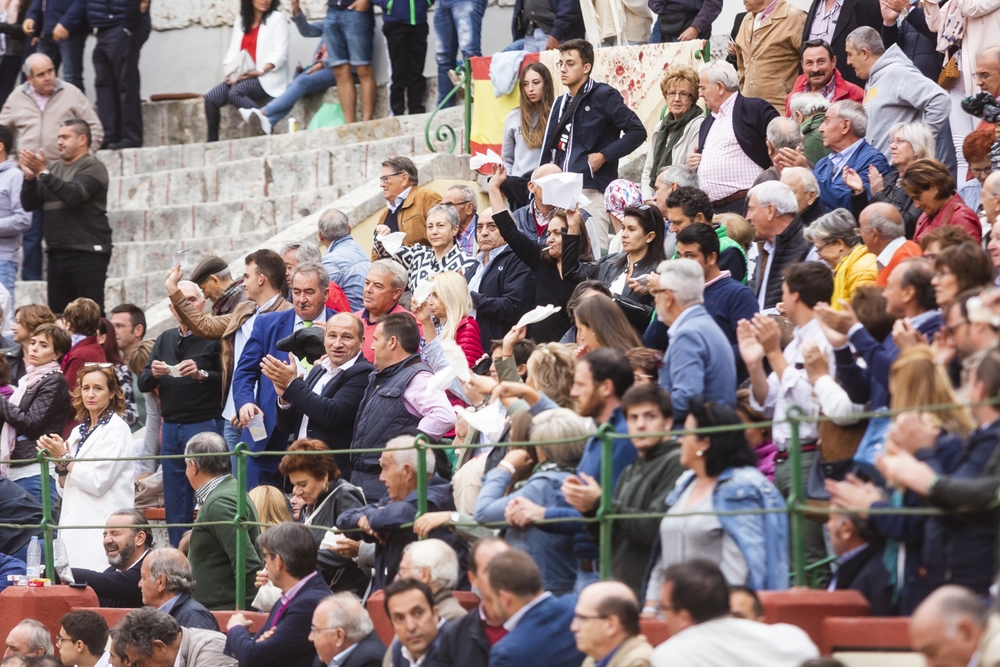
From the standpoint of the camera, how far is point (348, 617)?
24.8 ft

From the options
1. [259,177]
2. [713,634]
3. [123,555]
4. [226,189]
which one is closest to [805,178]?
[123,555]

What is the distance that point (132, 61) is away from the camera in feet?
50.6

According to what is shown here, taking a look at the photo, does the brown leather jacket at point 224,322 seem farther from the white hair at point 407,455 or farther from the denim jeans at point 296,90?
the denim jeans at point 296,90

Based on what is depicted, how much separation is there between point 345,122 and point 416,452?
7.92 meters

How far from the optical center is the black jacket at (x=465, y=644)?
22.4 ft

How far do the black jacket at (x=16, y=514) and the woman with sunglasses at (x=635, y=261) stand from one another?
133 inches

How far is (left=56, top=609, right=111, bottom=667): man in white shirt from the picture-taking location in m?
8.81

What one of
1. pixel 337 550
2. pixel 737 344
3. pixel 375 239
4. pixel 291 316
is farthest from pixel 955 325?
pixel 375 239

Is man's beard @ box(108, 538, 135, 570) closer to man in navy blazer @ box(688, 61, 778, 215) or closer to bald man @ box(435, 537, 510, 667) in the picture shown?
bald man @ box(435, 537, 510, 667)

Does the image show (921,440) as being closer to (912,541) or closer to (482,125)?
(912,541)

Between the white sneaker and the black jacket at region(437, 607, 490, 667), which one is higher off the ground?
the white sneaker

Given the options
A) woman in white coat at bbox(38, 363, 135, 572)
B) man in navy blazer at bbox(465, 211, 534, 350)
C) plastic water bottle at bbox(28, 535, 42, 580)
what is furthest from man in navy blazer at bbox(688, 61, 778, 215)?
plastic water bottle at bbox(28, 535, 42, 580)

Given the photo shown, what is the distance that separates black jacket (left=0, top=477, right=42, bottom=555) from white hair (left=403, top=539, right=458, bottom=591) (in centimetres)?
350

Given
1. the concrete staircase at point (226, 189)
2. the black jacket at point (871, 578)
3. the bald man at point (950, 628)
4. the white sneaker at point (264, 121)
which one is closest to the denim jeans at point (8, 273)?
the concrete staircase at point (226, 189)
